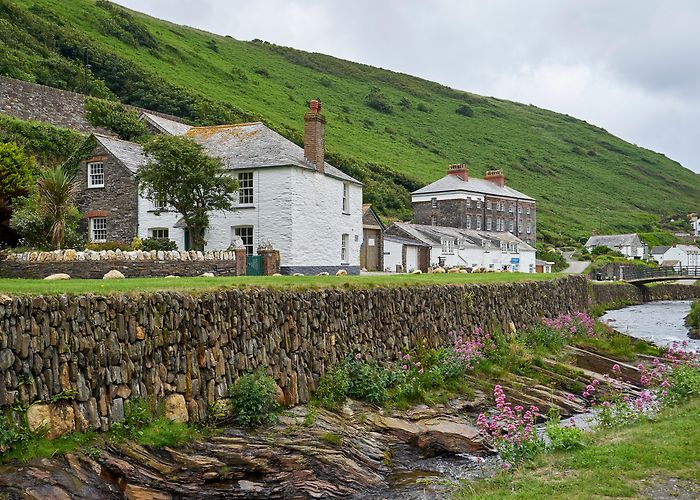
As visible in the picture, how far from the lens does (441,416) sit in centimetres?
1730

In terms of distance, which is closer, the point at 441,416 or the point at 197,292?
the point at 197,292

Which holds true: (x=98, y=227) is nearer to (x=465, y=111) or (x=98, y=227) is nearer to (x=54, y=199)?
(x=54, y=199)

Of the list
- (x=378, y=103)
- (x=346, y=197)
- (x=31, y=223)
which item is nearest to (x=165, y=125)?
(x=346, y=197)

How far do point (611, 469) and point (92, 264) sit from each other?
16509 millimetres

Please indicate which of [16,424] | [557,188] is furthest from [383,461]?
[557,188]

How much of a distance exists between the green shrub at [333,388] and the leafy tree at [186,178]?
591 inches

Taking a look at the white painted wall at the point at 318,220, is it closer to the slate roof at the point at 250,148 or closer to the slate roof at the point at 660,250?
the slate roof at the point at 250,148

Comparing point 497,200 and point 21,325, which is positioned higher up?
A: point 497,200

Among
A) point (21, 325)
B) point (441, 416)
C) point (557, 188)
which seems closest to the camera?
point (21, 325)

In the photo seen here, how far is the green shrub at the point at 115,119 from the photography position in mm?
49781

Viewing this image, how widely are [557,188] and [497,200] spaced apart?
198ft

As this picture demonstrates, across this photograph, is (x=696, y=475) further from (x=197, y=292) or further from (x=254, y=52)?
(x=254, y=52)

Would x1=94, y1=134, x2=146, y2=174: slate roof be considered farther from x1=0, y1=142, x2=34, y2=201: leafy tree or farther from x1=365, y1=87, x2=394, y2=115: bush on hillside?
x1=365, y1=87, x2=394, y2=115: bush on hillside

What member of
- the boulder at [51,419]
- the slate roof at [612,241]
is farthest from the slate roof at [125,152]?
the slate roof at [612,241]
